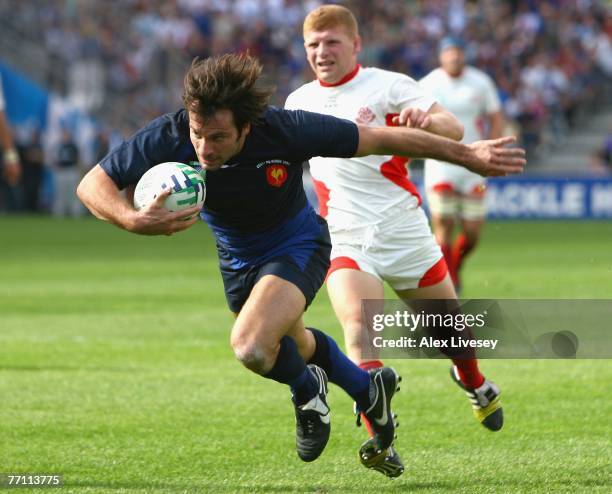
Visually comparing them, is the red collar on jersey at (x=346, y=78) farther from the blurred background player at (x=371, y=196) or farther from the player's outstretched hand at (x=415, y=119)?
the player's outstretched hand at (x=415, y=119)

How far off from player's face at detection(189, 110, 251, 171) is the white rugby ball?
9 cm

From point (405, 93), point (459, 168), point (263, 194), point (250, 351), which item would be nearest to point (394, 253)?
point (405, 93)

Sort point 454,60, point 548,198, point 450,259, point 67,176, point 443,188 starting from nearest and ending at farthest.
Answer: point 450,259 → point 443,188 → point 454,60 → point 548,198 → point 67,176

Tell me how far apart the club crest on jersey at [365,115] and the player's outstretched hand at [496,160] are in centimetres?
161

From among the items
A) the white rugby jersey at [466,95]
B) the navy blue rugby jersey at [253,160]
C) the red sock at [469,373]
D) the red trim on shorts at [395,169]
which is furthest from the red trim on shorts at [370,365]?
the white rugby jersey at [466,95]

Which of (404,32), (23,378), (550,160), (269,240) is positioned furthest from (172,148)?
(404,32)

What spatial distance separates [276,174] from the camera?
238 inches

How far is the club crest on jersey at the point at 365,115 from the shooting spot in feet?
24.3

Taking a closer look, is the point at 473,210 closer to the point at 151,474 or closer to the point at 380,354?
the point at 380,354

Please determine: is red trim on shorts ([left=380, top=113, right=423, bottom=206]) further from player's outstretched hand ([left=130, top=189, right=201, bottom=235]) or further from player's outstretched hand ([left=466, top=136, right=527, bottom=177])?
player's outstretched hand ([left=130, top=189, right=201, bottom=235])

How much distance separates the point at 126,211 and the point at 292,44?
28.5 m

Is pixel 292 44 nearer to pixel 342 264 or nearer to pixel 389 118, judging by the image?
pixel 389 118

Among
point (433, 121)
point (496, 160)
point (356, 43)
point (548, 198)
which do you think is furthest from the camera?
point (548, 198)
